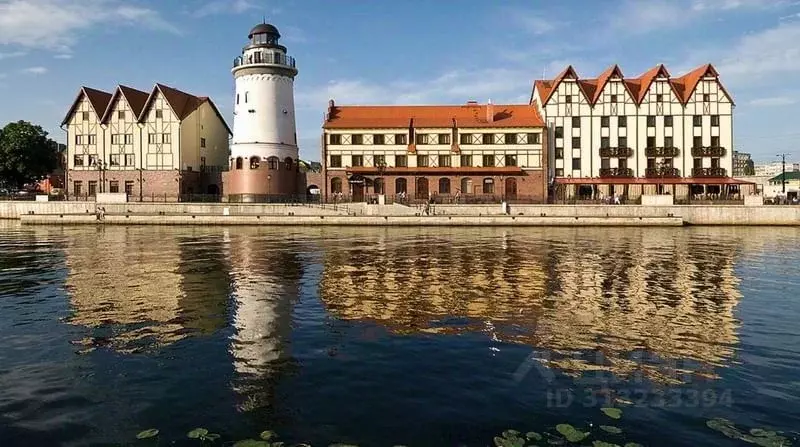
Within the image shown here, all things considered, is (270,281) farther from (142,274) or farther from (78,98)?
(78,98)

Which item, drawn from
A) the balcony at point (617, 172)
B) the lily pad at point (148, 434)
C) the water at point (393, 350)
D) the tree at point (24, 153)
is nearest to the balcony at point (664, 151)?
the balcony at point (617, 172)

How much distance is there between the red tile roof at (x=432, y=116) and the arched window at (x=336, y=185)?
6346 mm

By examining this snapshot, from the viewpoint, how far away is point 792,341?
13328 millimetres

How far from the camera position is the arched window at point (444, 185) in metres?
65.4

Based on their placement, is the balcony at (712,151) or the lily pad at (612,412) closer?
the lily pad at (612,412)

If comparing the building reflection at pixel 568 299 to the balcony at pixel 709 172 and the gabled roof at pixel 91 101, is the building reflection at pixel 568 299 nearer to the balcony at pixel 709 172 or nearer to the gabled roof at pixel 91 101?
the balcony at pixel 709 172

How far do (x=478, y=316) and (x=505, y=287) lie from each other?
16.7 ft

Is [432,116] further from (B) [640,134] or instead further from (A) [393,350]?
(A) [393,350]

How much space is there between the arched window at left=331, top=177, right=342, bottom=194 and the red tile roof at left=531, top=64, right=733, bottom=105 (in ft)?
90.5

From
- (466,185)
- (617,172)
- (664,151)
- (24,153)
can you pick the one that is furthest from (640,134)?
(24,153)

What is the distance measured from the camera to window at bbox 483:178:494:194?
A: 6550 centimetres

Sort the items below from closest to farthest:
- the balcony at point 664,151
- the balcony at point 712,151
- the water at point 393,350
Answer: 1. the water at point 393,350
2. the balcony at point 712,151
3. the balcony at point 664,151

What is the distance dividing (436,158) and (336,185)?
12687mm

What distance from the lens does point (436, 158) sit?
218 ft
